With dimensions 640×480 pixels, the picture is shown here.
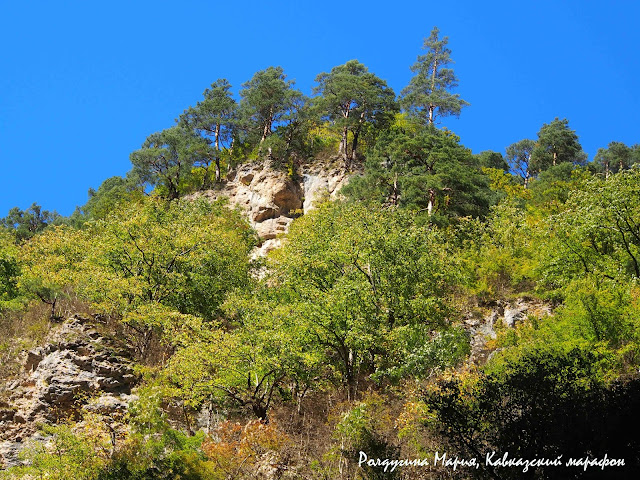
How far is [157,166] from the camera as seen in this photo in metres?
56.7

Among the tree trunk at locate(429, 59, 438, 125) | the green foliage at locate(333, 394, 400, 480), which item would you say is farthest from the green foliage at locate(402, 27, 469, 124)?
the green foliage at locate(333, 394, 400, 480)

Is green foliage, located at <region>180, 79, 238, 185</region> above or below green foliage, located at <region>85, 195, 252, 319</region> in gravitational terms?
above

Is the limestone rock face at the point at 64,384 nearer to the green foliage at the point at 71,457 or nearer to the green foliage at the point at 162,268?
the green foliage at the point at 162,268

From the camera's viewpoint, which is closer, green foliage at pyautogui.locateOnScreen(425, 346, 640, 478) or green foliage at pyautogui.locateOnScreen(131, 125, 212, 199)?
green foliage at pyautogui.locateOnScreen(425, 346, 640, 478)

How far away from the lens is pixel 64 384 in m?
22.2

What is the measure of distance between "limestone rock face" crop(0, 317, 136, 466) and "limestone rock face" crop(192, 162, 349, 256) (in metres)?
24.7

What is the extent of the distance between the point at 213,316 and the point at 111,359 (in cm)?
615

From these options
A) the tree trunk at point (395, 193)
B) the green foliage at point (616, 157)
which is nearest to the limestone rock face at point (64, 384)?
the tree trunk at point (395, 193)

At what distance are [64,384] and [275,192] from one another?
104ft

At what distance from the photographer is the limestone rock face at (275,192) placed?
164 ft

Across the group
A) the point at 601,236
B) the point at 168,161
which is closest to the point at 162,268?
the point at 601,236

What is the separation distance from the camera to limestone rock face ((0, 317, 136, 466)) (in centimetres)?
A: 2108

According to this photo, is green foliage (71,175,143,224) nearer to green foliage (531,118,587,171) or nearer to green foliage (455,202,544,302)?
green foliage (455,202,544,302)

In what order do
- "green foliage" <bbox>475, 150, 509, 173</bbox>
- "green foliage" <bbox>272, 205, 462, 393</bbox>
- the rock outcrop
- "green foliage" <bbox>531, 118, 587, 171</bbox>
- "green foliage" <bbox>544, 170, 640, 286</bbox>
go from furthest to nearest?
"green foliage" <bbox>475, 150, 509, 173</bbox> < "green foliage" <bbox>531, 118, 587, 171</bbox> < "green foliage" <bbox>544, 170, 640, 286</bbox> < the rock outcrop < "green foliage" <bbox>272, 205, 462, 393</bbox>
